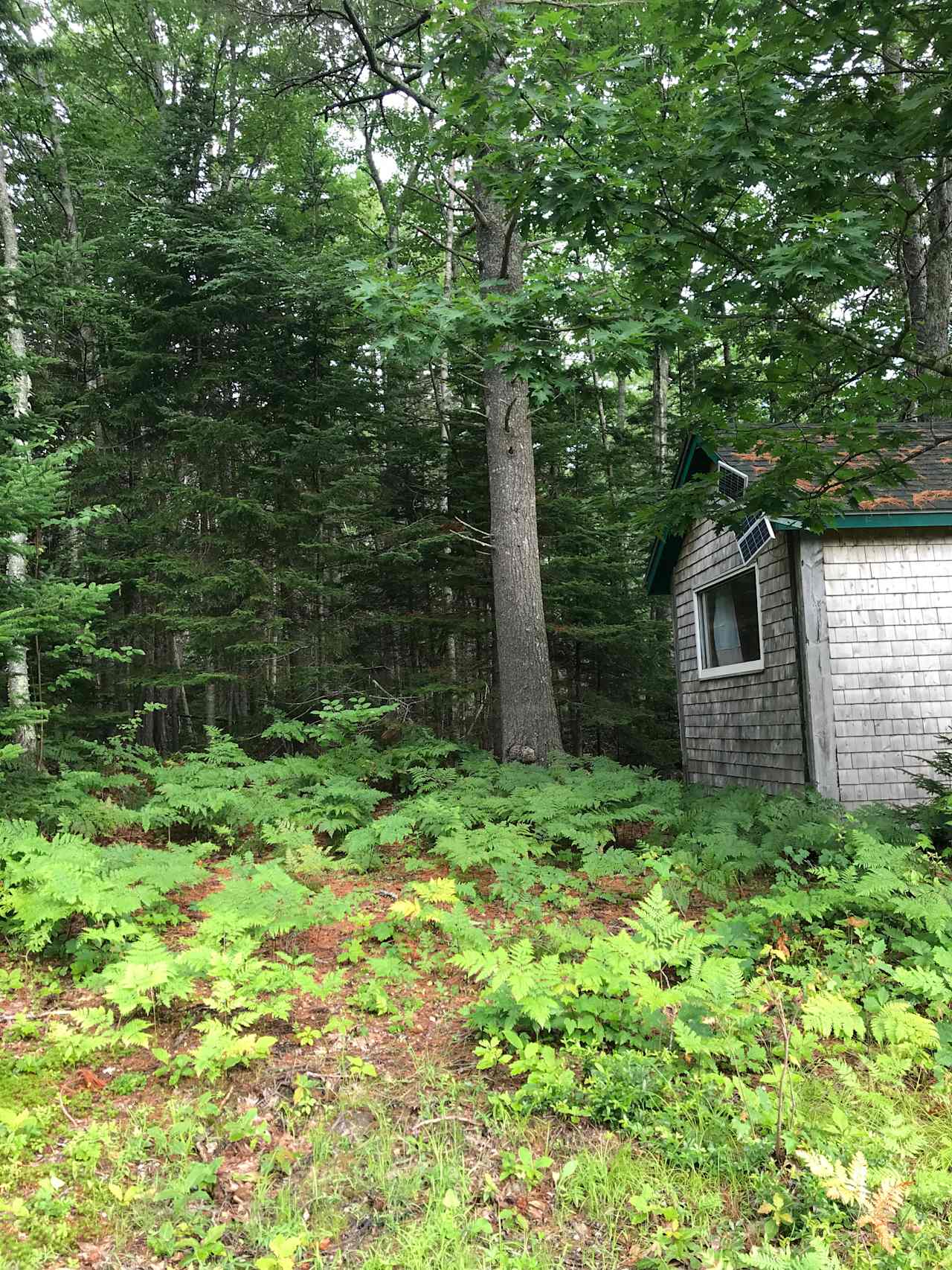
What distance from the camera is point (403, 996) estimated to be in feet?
12.1

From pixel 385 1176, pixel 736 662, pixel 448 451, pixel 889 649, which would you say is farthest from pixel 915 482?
pixel 385 1176

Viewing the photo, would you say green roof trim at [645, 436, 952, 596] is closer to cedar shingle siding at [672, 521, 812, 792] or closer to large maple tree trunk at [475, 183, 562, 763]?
cedar shingle siding at [672, 521, 812, 792]

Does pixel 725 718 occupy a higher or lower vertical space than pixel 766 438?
lower

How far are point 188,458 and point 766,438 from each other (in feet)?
32.0

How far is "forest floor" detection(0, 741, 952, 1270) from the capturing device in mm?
2250

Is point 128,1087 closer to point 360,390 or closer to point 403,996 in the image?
point 403,996

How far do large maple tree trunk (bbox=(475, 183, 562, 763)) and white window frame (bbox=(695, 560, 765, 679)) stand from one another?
2.19 m

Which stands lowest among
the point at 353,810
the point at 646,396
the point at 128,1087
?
the point at 128,1087

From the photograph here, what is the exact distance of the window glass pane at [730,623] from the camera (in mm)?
8702

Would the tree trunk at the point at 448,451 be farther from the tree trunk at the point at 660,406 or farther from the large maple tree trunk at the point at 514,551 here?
the tree trunk at the point at 660,406

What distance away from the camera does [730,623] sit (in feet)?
30.7

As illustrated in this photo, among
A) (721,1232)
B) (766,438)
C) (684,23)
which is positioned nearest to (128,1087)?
(721,1232)

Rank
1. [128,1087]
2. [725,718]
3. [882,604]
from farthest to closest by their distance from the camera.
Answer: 1. [725,718]
2. [882,604]
3. [128,1087]

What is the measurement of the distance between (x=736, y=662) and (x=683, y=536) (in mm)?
1666
